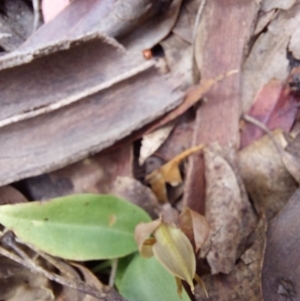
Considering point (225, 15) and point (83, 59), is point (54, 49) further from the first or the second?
point (225, 15)

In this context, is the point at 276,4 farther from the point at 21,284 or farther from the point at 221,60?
the point at 21,284

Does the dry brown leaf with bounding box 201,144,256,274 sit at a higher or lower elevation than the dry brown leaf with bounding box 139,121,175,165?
lower

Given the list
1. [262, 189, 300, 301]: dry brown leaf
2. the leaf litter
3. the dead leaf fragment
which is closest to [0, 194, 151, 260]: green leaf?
the leaf litter

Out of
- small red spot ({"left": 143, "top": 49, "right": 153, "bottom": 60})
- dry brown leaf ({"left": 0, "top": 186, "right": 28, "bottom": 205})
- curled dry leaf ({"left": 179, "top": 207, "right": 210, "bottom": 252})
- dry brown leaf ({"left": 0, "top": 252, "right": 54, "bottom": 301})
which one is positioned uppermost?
small red spot ({"left": 143, "top": 49, "right": 153, "bottom": 60})

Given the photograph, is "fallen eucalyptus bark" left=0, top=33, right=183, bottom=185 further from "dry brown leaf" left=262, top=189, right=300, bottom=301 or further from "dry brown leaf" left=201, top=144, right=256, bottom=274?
"dry brown leaf" left=262, top=189, right=300, bottom=301

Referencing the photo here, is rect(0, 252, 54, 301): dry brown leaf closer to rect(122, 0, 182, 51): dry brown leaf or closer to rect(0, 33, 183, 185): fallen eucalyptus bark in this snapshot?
rect(0, 33, 183, 185): fallen eucalyptus bark


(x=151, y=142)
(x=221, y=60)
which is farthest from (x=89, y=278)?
(x=221, y=60)

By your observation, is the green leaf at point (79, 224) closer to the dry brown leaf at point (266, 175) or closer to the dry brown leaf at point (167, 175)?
the dry brown leaf at point (167, 175)

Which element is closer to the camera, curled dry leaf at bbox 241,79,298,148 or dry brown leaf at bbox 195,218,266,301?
dry brown leaf at bbox 195,218,266,301
